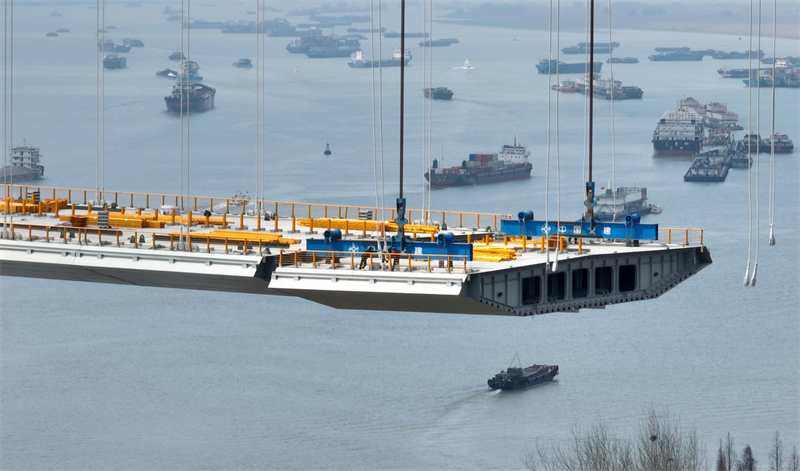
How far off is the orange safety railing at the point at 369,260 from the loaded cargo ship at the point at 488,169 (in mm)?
125592

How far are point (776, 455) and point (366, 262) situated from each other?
70767 mm

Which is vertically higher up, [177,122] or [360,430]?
[177,122]

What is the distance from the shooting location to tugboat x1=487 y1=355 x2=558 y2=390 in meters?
116

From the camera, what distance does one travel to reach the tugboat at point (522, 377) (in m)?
116

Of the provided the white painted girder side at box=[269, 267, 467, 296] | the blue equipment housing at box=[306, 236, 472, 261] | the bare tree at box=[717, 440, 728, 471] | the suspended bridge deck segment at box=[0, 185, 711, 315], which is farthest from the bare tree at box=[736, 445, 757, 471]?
the white painted girder side at box=[269, 267, 467, 296]

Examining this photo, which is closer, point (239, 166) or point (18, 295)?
point (18, 295)

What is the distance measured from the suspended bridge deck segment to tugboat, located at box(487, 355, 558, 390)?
6861cm

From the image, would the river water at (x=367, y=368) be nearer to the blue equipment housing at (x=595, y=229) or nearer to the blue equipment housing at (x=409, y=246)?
the blue equipment housing at (x=595, y=229)

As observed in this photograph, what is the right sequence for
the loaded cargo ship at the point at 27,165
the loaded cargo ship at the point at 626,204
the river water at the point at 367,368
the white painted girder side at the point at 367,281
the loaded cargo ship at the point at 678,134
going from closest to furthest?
the white painted girder side at the point at 367,281
the river water at the point at 367,368
the loaded cargo ship at the point at 626,204
the loaded cargo ship at the point at 27,165
the loaded cargo ship at the point at 678,134

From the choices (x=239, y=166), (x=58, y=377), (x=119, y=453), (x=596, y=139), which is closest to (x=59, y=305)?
(x=58, y=377)

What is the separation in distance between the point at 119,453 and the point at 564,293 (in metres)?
68.0

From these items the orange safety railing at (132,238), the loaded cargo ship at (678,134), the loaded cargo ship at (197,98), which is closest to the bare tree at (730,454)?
the orange safety railing at (132,238)

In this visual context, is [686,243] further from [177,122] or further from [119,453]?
[177,122]

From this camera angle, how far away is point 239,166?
16838 centimetres
